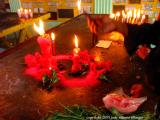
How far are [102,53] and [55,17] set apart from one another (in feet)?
14.0

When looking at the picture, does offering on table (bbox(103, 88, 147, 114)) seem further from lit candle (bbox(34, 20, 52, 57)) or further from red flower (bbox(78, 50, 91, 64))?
lit candle (bbox(34, 20, 52, 57))

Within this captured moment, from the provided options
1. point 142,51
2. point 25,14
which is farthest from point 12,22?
point 142,51

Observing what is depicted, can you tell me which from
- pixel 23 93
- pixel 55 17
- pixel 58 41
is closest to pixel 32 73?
pixel 23 93

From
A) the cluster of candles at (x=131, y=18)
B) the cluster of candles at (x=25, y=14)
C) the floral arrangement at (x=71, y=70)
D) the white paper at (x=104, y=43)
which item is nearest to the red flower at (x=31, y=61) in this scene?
the floral arrangement at (x=71, y=70)

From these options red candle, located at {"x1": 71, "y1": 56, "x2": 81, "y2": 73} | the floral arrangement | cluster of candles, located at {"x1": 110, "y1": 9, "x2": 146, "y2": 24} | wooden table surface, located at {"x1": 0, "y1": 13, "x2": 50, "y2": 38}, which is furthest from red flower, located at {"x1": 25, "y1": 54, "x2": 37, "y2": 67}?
wooden table surface, located at {"x1": 0, "y1": 13, "x2": 50, "y2": 38}

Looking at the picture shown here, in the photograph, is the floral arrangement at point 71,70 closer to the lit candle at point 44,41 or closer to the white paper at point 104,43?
the lit candle at point 44,41

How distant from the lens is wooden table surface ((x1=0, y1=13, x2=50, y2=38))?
4.78 metres

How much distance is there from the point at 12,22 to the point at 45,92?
12.2 feet

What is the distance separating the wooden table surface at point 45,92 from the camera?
191 cm

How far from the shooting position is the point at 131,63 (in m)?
2.64

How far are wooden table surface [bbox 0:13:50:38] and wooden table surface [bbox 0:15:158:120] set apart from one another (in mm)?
1778

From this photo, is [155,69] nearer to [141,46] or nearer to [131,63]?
[131,63]

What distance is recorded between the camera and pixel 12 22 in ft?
17.7

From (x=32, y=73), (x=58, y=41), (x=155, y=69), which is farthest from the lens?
(x=58, y=41)
